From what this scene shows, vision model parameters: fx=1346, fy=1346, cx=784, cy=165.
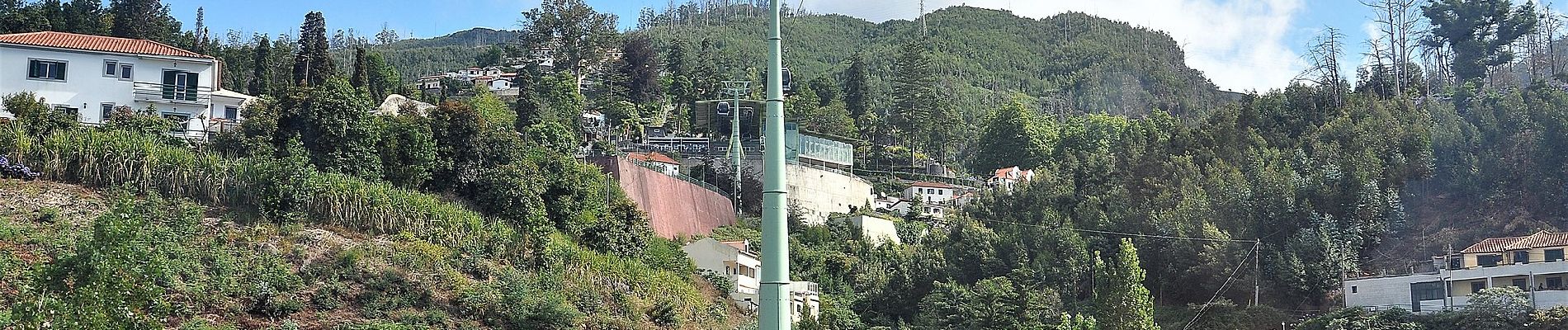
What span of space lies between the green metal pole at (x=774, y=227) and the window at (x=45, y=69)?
2883 cm

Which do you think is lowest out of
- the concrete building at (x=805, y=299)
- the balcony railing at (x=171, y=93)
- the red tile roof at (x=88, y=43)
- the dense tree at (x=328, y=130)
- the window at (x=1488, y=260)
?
the concrete building at (x=805, y=299)

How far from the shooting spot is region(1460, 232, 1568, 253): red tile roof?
4131cm

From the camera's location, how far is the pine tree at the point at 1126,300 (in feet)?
111

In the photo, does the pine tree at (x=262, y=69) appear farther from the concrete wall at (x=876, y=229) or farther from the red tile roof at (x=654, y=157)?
the concrete wall at (x=876, y=229)

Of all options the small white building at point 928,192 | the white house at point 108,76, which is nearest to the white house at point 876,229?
the small white building at point 928,192

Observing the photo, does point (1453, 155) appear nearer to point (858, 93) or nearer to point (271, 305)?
point (858, 93)

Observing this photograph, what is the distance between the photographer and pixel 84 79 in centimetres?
3184

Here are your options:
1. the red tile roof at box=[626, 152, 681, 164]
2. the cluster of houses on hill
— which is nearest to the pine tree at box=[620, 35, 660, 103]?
the cluster of houses on hill

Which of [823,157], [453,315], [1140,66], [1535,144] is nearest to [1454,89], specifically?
[1535,144]

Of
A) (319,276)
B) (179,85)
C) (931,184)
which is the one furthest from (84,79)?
(931,184)

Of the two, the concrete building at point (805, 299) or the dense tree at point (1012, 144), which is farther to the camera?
the dense tree at point (1012, 144)

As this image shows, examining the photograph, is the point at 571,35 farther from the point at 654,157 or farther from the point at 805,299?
the point at 805,299

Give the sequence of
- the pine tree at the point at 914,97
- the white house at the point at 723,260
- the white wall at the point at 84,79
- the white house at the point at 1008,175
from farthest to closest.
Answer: the pine tree at the point at 914,97
the white house at the point at 1008,175
the white house at the point at 723,260
the white wall at the point at 84,79

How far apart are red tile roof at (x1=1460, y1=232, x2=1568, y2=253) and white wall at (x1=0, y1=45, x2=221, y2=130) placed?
37.7 m
